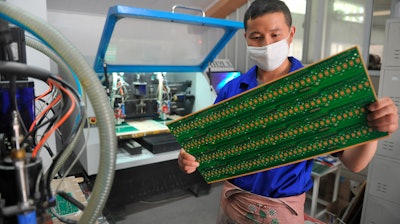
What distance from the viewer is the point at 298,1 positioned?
337 centimetres

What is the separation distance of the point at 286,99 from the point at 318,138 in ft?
0.59

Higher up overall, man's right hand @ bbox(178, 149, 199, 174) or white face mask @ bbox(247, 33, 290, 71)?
white face mask @ bbox(247, 33, 290, 71)

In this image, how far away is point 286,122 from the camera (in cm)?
95

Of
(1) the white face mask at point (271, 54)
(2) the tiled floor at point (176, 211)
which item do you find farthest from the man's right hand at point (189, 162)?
(2) the tiled floor at point (176, 211)

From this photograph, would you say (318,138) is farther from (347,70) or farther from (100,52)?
(100,52)

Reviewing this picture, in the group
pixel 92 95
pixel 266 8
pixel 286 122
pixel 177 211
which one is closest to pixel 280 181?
pixel 286 122

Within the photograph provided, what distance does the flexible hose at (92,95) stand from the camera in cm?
52

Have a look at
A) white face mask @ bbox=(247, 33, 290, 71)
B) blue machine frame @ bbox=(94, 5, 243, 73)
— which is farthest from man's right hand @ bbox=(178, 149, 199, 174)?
blue machine frame @ bbox=(94, 5, 243, 73)

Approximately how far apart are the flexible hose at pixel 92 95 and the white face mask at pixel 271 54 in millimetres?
789

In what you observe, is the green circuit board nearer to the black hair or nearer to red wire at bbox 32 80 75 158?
the black hair

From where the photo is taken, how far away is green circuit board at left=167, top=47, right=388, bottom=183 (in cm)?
81

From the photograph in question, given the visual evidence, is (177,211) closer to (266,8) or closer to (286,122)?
(286,122)

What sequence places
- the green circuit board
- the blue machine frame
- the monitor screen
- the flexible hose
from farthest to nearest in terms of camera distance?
Answer: the monitor screen < the blue machine frame < the green circuit board < the flexible hose

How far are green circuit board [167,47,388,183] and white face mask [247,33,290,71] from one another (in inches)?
11.8
